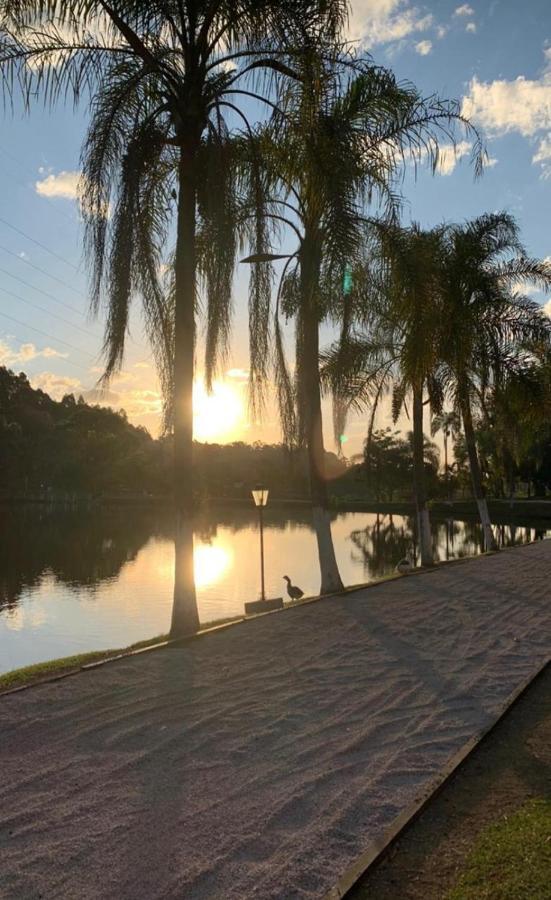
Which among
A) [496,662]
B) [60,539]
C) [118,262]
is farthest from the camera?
[60,539]

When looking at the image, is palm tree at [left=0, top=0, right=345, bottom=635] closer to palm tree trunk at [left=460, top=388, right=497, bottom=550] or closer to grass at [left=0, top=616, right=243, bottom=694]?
grass at [left=0, top=616, right=243, bottom=694]

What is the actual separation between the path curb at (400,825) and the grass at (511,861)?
14.0 inches

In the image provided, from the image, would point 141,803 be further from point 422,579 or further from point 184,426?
point 422,579

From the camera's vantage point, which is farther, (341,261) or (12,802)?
(341,261)

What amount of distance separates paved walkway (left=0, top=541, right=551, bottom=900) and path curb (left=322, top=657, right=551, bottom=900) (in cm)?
7

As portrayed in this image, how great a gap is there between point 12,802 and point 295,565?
23.1 metres

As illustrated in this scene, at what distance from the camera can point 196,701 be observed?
19.0ft

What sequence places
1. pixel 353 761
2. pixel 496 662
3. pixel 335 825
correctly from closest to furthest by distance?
pixel 335 825, pixel 353 761, pixel 496 662

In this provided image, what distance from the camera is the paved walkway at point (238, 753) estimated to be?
10.7ft

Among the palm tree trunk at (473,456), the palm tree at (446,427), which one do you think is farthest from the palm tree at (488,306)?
the palm tree at (446,427)

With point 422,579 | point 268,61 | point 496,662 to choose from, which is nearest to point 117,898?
point 496,662

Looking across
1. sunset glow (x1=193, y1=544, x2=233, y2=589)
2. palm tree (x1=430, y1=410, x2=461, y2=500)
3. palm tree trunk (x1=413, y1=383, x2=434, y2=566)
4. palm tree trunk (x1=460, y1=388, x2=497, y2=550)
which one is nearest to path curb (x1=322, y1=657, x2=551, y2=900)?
palm tree trunk (x1=413, y1=383, x2=434, y2=566)

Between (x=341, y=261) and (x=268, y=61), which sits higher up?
(x=268, y=61)

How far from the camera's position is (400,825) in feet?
11.6
